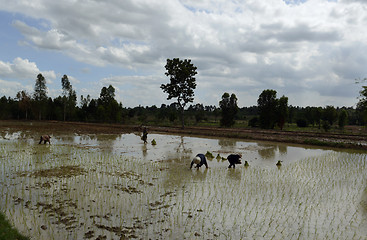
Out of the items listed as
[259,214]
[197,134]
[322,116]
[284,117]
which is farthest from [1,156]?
[322,116]

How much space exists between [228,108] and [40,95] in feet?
179

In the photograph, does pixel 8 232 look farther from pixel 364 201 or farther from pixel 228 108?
pixel 228 108

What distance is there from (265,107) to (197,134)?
17.1 meters

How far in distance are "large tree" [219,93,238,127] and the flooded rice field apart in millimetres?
36296

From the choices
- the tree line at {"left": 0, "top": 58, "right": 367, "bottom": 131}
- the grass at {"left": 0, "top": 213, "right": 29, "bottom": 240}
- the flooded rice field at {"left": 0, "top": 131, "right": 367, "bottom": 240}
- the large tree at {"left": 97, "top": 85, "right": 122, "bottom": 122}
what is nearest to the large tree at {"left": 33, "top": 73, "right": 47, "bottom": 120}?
the tree line at {"left": 0, "top": 58, "right": 367, "bottom": 131}

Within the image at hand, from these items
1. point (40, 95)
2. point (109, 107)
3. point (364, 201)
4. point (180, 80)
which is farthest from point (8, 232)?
point (40, 95)

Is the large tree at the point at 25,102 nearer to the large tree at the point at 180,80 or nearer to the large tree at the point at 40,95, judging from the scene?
the large tree at the point at 40,95

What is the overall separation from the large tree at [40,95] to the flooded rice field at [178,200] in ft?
209

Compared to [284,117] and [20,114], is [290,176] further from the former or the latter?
[20,114]

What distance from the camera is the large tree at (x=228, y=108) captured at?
50.7 metres

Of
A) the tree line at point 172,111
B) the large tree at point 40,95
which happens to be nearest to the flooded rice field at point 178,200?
the tree line at point 172,111

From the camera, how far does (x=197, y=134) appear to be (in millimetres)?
35688

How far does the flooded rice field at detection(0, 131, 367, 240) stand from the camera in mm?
6453

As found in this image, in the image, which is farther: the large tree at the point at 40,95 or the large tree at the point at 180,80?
the large tree at the point at 40,95
